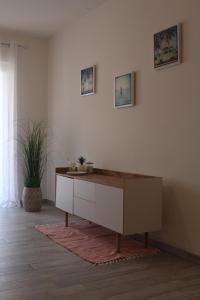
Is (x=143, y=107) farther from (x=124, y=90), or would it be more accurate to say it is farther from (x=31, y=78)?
(x=31, y=78)

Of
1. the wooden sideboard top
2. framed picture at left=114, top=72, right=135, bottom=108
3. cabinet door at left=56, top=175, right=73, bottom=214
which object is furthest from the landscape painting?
cabinet door at left=56, top=175, right=73, bottom=214

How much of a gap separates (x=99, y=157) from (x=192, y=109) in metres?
1.65

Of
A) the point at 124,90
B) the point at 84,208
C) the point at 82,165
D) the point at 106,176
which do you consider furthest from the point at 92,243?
the point at 124,90

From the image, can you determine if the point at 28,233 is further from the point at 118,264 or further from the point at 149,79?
the point at 149,79

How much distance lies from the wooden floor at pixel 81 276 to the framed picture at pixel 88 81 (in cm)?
202

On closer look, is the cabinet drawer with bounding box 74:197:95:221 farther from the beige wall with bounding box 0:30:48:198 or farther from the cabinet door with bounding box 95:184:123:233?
the beige wall with bounding box 0:30:48:198

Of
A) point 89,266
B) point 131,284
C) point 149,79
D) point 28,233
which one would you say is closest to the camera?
point 131,284

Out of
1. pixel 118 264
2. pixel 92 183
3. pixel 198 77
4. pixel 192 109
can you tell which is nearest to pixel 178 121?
pixel 192 109

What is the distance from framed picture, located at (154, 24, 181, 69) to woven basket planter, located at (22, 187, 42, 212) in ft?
9.02

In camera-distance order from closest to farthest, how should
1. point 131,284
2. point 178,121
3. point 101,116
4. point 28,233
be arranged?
point 131,284 < point 178,121 < point 28,233 < point 101,116

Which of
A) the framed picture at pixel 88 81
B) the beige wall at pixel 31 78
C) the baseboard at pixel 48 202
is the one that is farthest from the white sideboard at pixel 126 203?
the beige wall at pixel 31 78

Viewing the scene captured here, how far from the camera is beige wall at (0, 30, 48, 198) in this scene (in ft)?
19.0

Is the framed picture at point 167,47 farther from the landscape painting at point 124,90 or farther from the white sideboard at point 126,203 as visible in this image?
the white sideboard at point 126,203

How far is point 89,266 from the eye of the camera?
10.00ft
